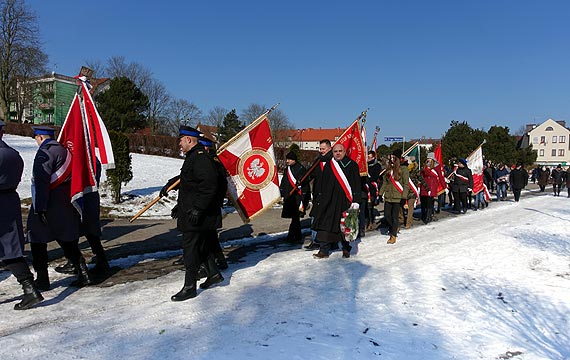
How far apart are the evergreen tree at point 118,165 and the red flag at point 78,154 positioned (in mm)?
7303

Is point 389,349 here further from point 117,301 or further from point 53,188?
point 53,188

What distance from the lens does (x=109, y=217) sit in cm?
1145

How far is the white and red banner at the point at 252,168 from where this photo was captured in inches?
270

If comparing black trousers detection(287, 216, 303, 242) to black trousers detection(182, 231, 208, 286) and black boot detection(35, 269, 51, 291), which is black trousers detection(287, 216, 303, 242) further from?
black boot detection(35, 269, 51, 291)

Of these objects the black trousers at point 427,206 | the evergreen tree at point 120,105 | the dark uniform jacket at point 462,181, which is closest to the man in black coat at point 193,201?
the black trousers at point 427,206

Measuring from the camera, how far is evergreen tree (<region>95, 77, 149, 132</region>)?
39781mm

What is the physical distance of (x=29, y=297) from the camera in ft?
15.1

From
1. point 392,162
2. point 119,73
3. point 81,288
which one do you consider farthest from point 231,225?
point 119,73

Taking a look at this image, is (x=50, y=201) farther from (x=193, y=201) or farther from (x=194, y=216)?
(x=194, y=216)

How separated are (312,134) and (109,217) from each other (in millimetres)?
120783

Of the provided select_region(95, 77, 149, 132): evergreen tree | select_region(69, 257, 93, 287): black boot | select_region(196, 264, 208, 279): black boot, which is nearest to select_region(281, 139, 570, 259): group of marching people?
select_region(196, 264, 208, 279): black boot

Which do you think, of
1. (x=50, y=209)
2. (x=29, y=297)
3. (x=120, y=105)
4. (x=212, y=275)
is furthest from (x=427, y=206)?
(x=120, y=105)

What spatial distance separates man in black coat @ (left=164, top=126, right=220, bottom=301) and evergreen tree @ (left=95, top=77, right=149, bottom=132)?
37163 mm

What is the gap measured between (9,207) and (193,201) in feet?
6.55
